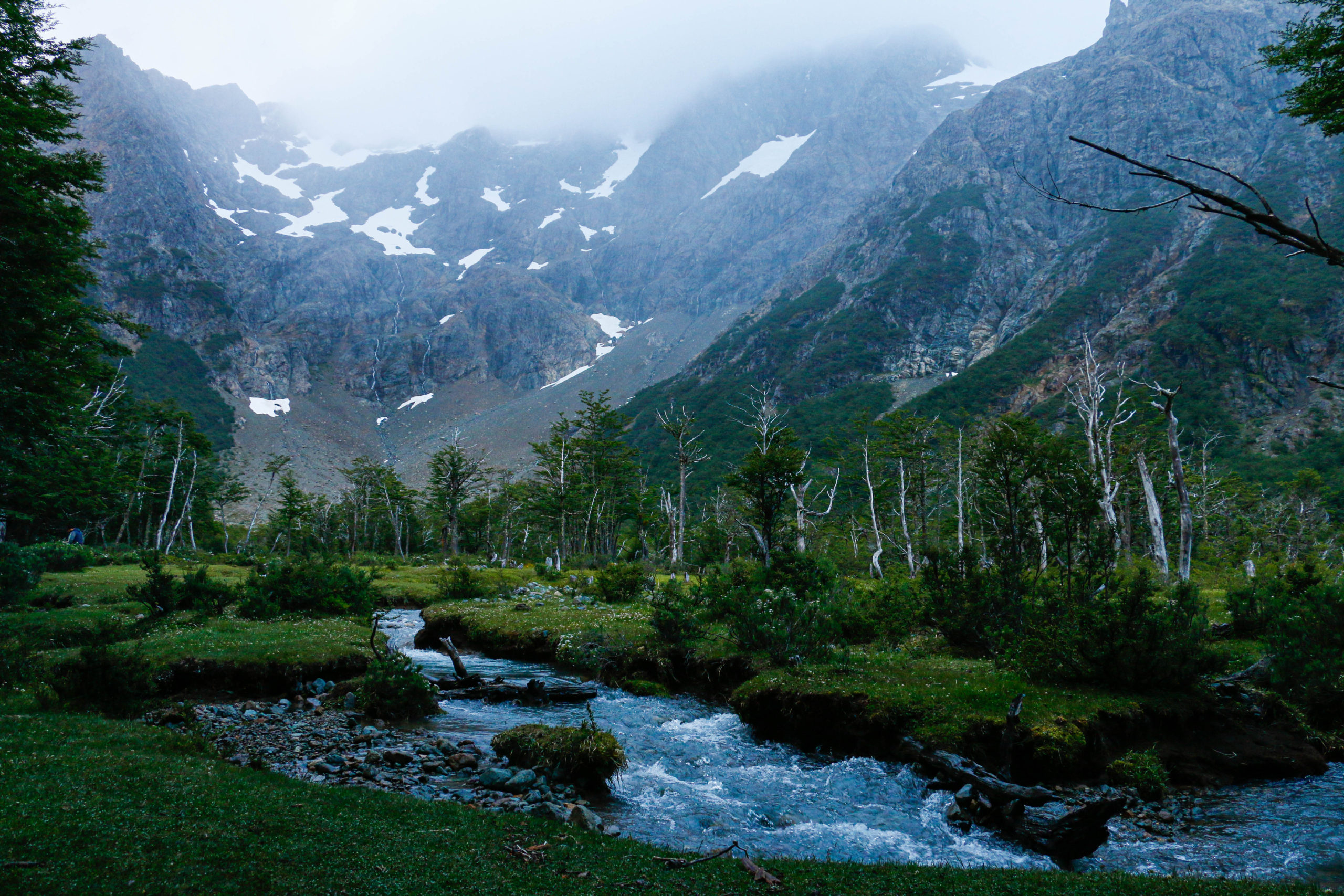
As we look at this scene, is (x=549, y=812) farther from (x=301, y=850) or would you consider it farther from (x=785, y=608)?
(x=785, y=608)

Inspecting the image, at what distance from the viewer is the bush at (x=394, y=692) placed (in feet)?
51.2

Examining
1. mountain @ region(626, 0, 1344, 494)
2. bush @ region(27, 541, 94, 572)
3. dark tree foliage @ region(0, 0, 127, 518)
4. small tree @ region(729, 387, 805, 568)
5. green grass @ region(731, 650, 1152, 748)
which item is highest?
mountain @ region(626, 0, 1344, 494)

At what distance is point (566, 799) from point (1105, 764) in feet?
33.8

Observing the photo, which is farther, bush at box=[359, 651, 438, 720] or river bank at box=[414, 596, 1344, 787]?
bush at box=[359, 651, 438, 720]

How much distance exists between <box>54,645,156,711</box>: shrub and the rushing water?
6161mm

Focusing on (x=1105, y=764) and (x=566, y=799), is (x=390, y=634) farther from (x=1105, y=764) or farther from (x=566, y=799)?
(x=1105, y=764)

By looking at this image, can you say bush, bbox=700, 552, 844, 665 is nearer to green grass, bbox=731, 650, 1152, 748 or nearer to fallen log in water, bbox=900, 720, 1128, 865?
green grass, bbox=731, 650, 1152, 748

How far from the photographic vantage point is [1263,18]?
181m

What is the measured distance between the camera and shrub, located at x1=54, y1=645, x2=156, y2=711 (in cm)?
1248

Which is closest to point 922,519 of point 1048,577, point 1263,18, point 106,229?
point 1048,577

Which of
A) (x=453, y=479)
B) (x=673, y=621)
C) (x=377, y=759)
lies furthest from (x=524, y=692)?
(x=453, y=479)

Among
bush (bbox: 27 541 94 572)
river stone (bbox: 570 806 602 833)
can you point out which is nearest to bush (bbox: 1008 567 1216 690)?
river stone (bbox: 570 806 602 833)

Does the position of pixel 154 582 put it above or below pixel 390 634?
above

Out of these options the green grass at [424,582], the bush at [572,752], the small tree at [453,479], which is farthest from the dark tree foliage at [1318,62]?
the small tree at [453,479]
